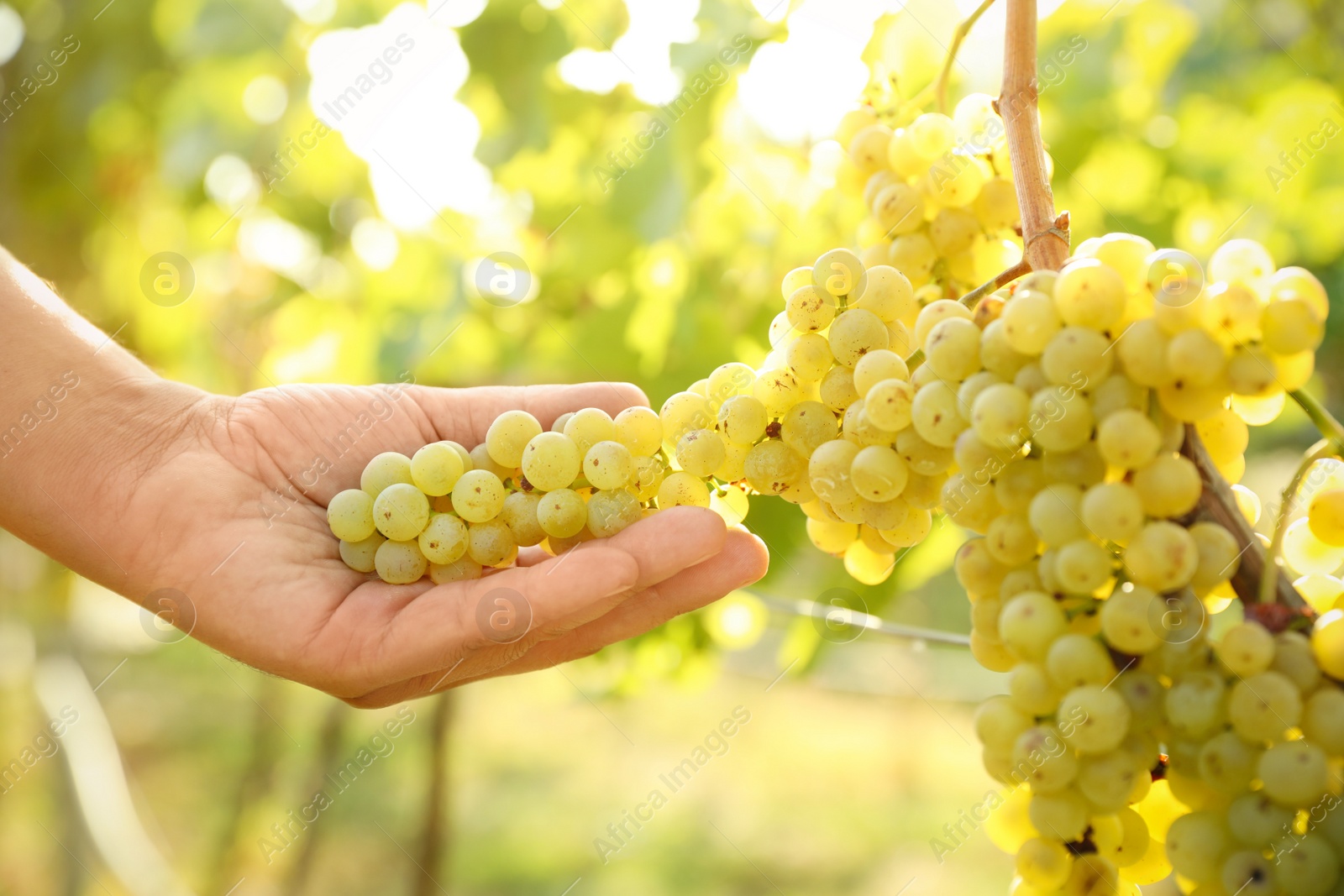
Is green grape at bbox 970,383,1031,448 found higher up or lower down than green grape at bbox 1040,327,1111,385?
lower down

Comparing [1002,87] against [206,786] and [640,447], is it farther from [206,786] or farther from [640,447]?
[206,786]

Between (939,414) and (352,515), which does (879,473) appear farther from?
(352,515)

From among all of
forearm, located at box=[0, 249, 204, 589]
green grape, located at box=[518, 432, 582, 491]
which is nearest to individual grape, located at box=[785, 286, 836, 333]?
green grape, located at box=[518, 432, 582, 491]

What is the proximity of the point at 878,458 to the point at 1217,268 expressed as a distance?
24cm

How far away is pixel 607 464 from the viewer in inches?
29.5

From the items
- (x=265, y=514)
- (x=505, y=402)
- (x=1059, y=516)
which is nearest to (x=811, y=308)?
(x=1059, y=516)

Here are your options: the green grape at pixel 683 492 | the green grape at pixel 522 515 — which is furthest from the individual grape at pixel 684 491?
the green grape at pixel 522 515

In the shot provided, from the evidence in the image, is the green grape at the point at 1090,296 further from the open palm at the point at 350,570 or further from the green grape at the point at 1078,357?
the open palm at the point at 350,570

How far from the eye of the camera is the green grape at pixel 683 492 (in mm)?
765

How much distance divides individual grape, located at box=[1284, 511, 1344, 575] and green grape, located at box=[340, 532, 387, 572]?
0.78 metres

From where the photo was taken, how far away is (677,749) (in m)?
4.22

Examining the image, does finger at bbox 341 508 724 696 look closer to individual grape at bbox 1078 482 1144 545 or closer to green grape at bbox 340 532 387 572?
green grape at bbox 340 532 387 572

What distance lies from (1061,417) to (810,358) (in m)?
0.22

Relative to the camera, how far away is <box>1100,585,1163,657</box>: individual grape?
0.51 metres
